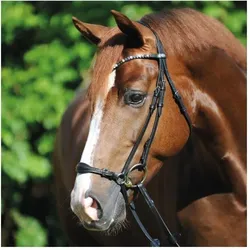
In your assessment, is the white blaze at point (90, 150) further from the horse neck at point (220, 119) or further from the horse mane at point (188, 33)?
the horse neck at point (220, 119)

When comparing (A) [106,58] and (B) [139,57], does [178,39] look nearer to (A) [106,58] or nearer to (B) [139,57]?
(B) [139,57]

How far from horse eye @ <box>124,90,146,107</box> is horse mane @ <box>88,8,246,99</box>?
98mm

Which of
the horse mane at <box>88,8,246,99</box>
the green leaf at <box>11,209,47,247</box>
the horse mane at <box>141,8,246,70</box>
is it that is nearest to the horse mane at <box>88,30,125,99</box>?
the horse mane at <box>88,8,246,99</box>

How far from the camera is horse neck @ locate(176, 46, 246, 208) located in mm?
2602

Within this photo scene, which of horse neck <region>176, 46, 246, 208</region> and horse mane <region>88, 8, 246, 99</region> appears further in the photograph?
horse neck <region>176, 46, 246, 208</region>

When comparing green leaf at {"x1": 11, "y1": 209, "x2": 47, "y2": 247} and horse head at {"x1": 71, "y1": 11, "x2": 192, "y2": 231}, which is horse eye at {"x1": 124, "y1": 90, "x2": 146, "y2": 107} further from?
green leaf at {"x1": 11, "y1": 209, "x2": 47, "y2": 247}

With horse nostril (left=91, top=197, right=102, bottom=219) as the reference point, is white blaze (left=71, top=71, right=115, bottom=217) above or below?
above

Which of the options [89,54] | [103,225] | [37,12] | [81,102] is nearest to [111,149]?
[103,225]

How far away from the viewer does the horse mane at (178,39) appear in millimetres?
2410

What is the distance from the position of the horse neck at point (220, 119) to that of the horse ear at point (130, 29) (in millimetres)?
228

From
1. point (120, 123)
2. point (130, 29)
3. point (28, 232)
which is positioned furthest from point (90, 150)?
point (28, 232)

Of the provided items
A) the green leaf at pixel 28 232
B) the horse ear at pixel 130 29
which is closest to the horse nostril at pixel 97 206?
the horse ear at pixel 130 29

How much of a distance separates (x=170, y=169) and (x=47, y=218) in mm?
2232

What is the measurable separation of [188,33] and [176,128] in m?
0.38
